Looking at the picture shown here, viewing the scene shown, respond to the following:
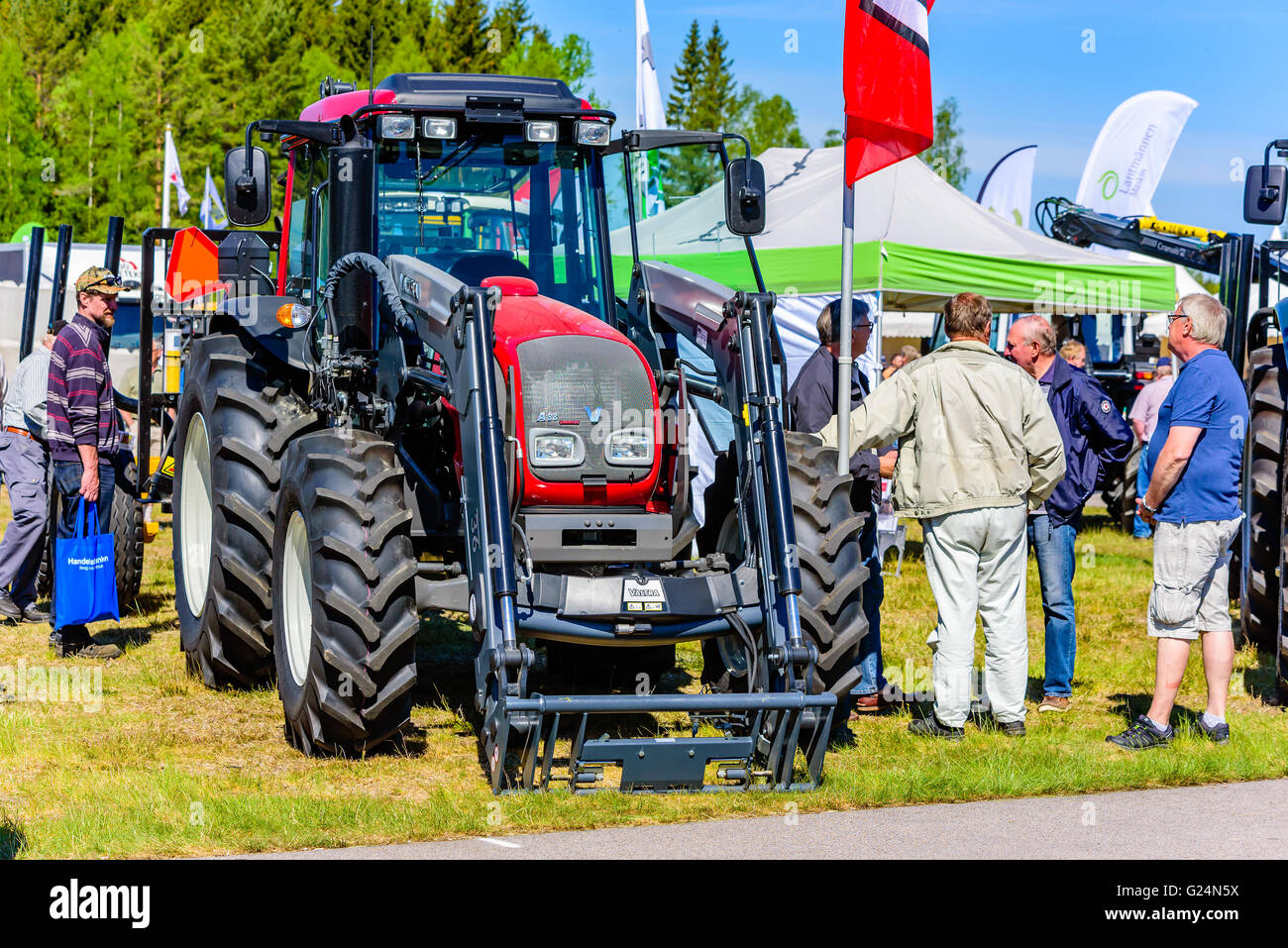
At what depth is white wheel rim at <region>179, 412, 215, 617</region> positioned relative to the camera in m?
8.64

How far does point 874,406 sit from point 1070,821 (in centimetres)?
214

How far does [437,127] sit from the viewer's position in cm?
705

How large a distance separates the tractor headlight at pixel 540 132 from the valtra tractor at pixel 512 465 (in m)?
0.01

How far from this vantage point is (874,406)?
278 inches

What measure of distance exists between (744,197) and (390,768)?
9.90ft

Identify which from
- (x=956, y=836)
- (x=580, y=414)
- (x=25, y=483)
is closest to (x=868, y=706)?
(x=956, y=836)

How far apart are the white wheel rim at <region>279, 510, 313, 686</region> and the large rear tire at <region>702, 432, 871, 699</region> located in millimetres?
1870

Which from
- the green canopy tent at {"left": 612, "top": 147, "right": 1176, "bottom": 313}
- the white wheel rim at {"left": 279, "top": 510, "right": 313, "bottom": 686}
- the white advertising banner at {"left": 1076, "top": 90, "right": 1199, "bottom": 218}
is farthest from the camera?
the white advertising banner at {"left": 1076, "top": 90, "right": 1199, "bottom": 218}

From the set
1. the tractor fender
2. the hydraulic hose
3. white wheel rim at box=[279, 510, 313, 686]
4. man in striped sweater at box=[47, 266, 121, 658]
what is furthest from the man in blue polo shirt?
man in striped sweater at box=[47, 266, 121, 658]

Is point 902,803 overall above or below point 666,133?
below

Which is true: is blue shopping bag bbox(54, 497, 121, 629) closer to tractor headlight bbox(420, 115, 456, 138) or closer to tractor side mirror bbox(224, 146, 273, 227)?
tractor side mirror bbox(224, 146, 273, 227)

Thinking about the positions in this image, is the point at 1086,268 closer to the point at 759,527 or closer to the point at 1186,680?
the point at 1186,680

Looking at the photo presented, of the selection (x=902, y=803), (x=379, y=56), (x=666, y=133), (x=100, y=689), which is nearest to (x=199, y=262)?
(x=100, y=689)

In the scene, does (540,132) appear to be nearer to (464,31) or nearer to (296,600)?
(296,600)
